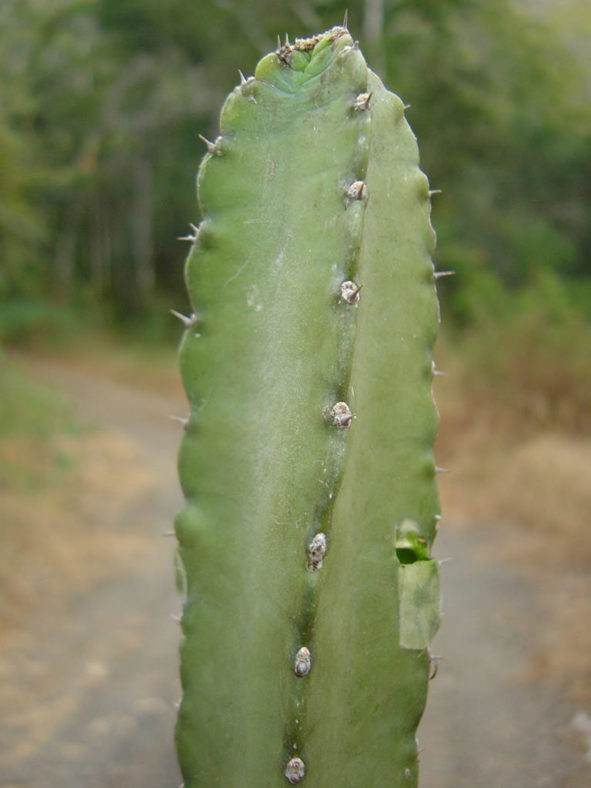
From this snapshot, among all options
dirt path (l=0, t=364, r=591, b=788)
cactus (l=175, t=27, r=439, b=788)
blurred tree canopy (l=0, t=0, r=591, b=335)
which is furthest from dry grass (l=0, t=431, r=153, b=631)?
blurred tree canopy (l=0, t=0, r=591, b=335)

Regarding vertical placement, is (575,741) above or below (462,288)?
below

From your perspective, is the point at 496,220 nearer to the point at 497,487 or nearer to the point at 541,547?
the point at 497,487

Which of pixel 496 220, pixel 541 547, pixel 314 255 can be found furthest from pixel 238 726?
pixel 496 220

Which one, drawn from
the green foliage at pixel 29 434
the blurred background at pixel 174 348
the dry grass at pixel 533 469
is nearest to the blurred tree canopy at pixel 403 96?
the blurred background at pixel 174 348

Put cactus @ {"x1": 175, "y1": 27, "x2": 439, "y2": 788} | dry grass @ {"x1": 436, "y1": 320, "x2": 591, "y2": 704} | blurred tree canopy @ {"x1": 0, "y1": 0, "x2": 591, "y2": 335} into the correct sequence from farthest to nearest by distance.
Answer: blurred tree canopy @ {"x1": 0, "y1": 0, "x2": 591, "y2": 335}, dry grass @ {"x1": 436, "y1": 320, "x2": 591, "y2": 704}, cactus @ {"x1": 175, "y1": 27, "x2": 439, "y2": 788}

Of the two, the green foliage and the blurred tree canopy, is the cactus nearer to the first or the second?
the green foliage

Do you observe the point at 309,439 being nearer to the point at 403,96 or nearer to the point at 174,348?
the point at 403,96
